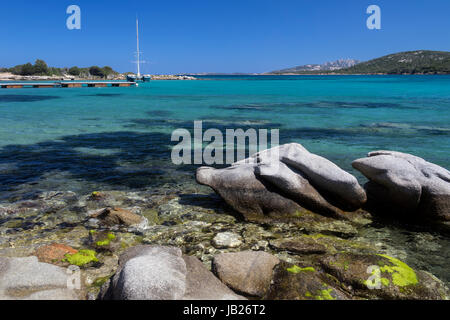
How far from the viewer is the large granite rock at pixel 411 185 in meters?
7.80

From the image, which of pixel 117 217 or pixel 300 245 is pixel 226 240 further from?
pixel 117 217

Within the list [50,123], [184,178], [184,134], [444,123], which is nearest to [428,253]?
[184,178]

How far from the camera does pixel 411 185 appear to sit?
25.7ft

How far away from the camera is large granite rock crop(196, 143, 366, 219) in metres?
7.96

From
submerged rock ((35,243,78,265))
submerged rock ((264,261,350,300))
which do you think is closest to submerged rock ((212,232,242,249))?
submerged rock ((264,261,350,300))

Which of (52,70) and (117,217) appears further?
(52,70)

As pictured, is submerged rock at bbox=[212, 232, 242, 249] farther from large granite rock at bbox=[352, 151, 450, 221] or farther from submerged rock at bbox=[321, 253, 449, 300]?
large granite rock at bbox=[352, 151, 450, 221]

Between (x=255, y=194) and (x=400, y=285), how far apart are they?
12.1 ft

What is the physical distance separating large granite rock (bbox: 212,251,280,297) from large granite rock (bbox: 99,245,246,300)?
0.25 m

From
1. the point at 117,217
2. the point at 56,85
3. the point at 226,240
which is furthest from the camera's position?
the point at 56,85

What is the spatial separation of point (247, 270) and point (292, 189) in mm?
3125

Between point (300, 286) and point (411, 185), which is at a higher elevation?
point (411, 185)

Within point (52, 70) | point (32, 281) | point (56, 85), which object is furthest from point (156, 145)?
point (52, 70)
